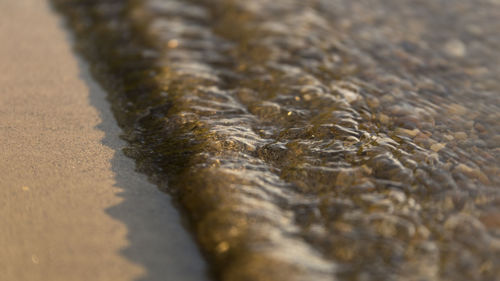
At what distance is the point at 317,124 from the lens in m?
2.44

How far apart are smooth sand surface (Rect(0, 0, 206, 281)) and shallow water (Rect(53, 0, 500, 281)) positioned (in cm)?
12

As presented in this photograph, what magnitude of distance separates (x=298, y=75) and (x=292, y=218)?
1.25 m

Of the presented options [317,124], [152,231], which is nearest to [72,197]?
[152,231]

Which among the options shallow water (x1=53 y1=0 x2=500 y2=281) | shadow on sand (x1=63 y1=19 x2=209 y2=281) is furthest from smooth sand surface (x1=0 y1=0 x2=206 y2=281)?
shallow water (x1=53 y1=0 x2=500 y2=281)

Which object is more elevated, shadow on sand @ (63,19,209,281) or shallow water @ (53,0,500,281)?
shallow water @ (53,0,500,281)

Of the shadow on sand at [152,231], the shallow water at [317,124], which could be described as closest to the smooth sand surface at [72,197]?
the shadow on sand at [152,231]

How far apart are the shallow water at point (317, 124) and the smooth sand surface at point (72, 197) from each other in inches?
4.6

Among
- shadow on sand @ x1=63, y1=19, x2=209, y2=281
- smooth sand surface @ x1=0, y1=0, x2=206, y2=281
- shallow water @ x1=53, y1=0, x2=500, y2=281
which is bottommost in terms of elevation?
smooth sand surface @ x1=0, y1=0, x2=206, y2=281

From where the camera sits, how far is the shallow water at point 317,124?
178 cm

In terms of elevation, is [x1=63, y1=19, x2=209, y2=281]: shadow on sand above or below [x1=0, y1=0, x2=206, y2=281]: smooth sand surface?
above

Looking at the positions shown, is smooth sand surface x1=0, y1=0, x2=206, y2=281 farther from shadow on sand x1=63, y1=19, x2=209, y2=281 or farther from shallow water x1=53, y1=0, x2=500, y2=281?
shallow water x1=53, y1=0, x2=500, y2=281

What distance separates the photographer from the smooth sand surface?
5.52ft

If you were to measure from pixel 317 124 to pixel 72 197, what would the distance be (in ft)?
4.01

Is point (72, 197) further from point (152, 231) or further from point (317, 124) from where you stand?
point (317, 124)
